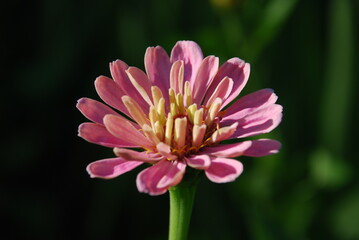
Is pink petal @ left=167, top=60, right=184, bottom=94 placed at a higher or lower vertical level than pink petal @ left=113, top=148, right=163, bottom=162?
higher

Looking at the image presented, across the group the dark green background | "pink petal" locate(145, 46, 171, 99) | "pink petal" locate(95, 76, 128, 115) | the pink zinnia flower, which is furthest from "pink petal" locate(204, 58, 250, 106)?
the dark green background

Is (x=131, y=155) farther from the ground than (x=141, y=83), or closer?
closer

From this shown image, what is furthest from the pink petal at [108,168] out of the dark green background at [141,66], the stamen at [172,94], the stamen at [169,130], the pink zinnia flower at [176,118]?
the dark green background at [141,66]

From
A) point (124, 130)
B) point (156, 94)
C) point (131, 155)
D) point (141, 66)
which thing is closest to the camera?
point (131, 155)

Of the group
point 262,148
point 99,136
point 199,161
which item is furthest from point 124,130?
point 262,148

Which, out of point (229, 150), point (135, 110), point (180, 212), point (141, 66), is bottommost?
point (180, 212)

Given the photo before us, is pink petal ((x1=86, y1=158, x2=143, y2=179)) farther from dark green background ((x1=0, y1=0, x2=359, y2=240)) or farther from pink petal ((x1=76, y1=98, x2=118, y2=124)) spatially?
dark green background ((x1=0, y1=0, x2=359, y2=240))

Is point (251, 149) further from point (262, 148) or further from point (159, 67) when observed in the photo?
point (159, 67)
